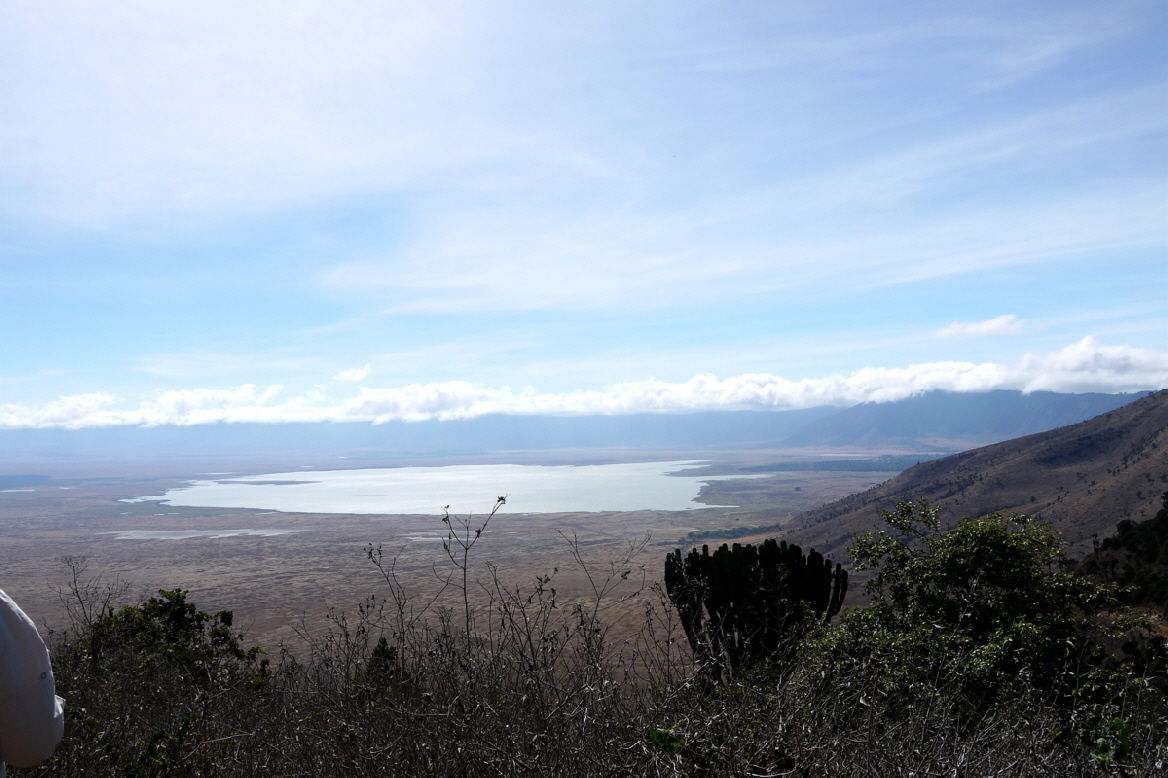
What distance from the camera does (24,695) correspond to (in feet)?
5.86

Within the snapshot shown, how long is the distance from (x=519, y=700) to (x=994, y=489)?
79.5 metres

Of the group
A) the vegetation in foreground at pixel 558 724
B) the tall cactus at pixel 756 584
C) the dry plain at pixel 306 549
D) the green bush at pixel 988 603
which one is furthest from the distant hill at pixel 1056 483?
the vegetation in foreground at pixel 558 724

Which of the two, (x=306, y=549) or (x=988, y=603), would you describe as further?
(x=306, y=549)

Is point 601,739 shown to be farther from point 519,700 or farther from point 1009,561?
point 1009,561

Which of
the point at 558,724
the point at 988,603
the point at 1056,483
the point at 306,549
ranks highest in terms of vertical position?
the point at 558,724

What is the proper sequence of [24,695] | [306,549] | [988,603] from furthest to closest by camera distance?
[306,549] → [988,603] → [24,695]

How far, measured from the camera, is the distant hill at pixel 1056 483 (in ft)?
173

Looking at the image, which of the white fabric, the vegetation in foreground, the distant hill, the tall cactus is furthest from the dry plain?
the white fabric

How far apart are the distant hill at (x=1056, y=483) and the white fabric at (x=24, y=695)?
172 ft

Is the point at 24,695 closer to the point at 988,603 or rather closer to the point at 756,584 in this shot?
the point at 756,584

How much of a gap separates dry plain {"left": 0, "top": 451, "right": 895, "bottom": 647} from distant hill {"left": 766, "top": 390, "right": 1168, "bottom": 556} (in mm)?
15811

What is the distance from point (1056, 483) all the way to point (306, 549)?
9094 cm

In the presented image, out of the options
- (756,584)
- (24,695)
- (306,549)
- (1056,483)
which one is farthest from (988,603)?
(306,549)

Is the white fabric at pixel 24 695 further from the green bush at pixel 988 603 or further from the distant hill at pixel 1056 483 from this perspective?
the distant hill at pixel 1056 483
